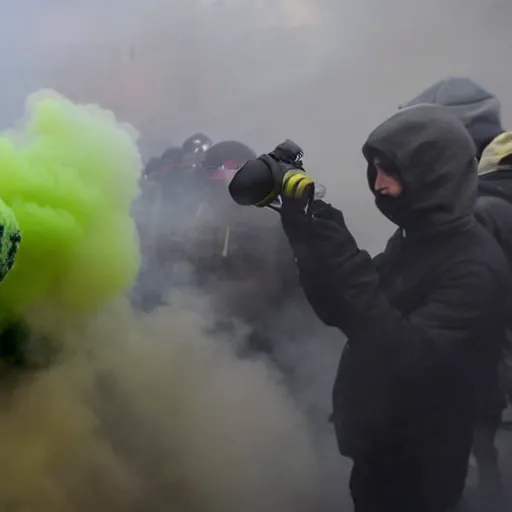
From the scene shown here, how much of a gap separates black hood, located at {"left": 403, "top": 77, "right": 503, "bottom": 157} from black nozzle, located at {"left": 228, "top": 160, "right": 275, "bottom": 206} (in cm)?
34

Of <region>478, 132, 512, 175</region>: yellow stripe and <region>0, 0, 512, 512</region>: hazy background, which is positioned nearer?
<region>0, 0, 512, 512</region>: hazy background

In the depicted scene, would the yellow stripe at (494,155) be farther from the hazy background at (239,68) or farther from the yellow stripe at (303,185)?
the yellow stripe at (303,185)

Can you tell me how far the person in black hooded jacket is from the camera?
120cm

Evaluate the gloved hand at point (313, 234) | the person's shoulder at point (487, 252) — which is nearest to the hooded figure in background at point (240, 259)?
the gloved hand at point (313, 234)

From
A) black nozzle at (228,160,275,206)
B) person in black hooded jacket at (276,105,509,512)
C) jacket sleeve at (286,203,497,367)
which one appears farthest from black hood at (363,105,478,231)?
black nozzle at (228,160,275,206)

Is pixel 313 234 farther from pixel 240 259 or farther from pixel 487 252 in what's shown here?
pixel 487 252

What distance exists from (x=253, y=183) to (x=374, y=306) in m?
0.32

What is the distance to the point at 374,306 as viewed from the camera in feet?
3.95

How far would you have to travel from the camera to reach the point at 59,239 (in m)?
1.06

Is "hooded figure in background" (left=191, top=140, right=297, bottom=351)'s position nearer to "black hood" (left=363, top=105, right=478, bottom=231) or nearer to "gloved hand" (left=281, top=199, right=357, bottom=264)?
"gloved hand" (left=281, top=199, right=357, bottom=264)

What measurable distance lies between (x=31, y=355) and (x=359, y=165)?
69 cm

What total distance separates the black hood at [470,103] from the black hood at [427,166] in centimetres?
3

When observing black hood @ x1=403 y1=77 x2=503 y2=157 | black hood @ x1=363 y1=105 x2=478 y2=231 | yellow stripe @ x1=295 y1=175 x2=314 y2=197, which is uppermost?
black hood @ x1=403 y1=77 x2=503 y2=157

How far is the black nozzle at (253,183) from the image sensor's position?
117cm
